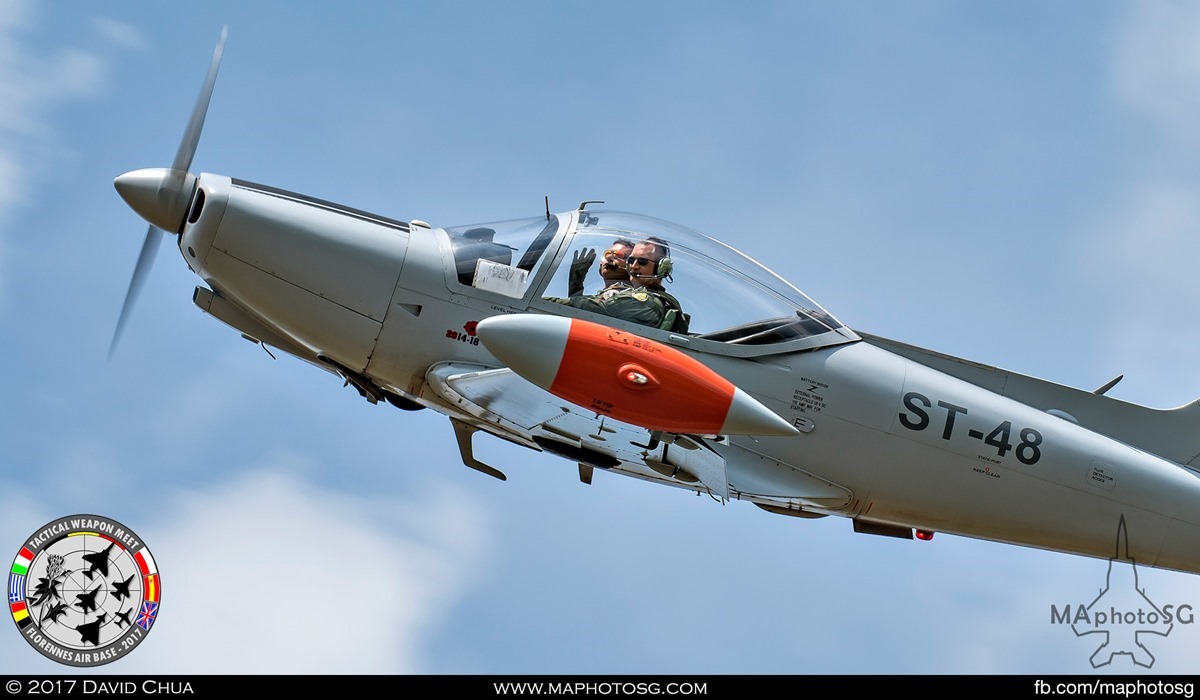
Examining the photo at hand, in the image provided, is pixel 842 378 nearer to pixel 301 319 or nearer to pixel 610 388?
pixel 610 388

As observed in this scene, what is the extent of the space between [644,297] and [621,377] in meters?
1.90

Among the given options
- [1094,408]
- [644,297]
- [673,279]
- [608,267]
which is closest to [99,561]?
[608,267]

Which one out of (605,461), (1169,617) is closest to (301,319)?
(605,461)

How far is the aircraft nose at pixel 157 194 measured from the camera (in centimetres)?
1244

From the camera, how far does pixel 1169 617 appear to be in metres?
12.8

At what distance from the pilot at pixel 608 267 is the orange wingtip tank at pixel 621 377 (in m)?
1.62

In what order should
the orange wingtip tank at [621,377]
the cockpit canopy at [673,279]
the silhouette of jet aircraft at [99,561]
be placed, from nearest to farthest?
1. the orange wingtip tank at [621,377]
2. the cockpit canopy at [673,279]
3. the silhouette of jet aircraft at [99,561]

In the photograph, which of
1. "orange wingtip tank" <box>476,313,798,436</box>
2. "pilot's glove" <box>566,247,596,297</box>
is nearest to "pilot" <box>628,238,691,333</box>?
"pilot's glove" <box>566,247,596,297</box>

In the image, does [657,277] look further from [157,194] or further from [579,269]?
[157,194]

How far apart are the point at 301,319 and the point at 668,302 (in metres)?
3.22

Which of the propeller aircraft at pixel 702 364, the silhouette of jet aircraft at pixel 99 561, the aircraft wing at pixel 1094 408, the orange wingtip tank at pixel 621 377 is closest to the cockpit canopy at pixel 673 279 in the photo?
the propeller aircraft at pixel 702 364

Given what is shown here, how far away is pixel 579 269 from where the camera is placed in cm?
1250

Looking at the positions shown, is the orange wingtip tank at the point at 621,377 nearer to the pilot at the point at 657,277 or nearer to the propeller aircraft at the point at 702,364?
the propeller aircraft at the point at 702,364

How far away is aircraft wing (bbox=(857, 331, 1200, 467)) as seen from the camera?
13.3m
